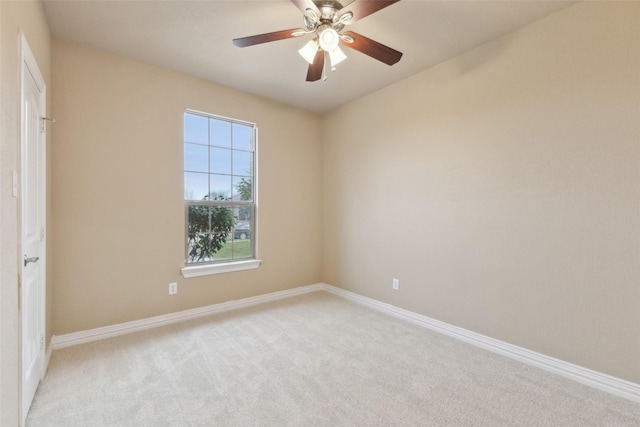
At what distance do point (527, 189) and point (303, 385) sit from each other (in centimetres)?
226

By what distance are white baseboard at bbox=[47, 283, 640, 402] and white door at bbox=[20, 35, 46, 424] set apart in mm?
561

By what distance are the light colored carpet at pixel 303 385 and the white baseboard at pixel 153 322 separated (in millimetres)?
90

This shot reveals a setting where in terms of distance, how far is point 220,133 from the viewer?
3.48 meters

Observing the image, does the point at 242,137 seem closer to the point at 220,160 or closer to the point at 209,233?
the point at 220,160

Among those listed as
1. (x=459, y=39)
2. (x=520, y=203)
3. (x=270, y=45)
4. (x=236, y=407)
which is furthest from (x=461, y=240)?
(x=270, y=45)

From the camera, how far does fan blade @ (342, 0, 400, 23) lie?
1.63 metres

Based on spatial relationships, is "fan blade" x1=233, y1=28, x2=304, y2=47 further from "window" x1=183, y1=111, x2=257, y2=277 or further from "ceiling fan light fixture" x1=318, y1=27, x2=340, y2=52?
"window" x1=183, y1=111, x2=257, y2=277

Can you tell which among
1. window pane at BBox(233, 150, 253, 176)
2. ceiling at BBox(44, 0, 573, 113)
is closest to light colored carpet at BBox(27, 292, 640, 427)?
window pane at BBox(233, 150, 253, 176)

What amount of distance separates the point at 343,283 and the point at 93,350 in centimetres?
273

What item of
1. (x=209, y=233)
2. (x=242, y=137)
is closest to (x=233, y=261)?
(x=209, y=233)

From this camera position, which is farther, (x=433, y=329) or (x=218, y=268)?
(x=218, y=268)

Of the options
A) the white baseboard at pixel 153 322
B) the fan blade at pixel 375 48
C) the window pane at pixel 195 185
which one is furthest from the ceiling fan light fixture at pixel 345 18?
the white baseboard at pixel 153 322

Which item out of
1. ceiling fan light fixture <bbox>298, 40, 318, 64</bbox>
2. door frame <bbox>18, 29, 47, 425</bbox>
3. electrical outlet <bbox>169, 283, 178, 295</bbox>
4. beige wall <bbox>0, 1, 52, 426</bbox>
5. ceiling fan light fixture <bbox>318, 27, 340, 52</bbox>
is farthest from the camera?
electrical outlet <bbox>169, 283, 178, 295</bbox>

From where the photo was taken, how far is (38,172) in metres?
2.01
